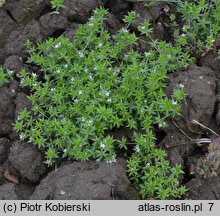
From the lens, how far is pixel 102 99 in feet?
14.6

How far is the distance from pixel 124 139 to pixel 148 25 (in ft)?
4.40

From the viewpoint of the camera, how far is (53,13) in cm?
510

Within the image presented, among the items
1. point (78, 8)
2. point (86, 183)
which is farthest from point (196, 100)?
point (78, 8)

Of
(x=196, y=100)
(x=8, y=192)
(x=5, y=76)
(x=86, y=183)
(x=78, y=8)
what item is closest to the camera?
(x=86, y=183)

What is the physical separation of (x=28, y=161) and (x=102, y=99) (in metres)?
0.89

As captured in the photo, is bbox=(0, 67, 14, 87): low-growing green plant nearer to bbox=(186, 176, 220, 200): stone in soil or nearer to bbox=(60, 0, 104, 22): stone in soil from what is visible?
bbox=(60, 0, 104, 22): stone in soil

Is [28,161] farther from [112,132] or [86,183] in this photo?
[112,132]

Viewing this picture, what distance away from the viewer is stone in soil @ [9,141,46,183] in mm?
4332

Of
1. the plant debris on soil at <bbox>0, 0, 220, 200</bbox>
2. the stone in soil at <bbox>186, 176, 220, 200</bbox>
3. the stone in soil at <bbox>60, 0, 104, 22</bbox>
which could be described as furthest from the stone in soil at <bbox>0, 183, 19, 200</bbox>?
the stone in soil at <bbox>60, 0, 104, 22</bbox>

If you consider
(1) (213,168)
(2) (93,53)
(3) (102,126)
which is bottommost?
(1) (213,168)

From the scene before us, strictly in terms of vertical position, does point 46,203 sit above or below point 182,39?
below

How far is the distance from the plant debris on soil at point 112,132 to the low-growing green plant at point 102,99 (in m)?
0.10

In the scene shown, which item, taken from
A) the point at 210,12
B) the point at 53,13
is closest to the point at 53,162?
the point at 53,13

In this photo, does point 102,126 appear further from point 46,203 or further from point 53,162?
point 46,203
